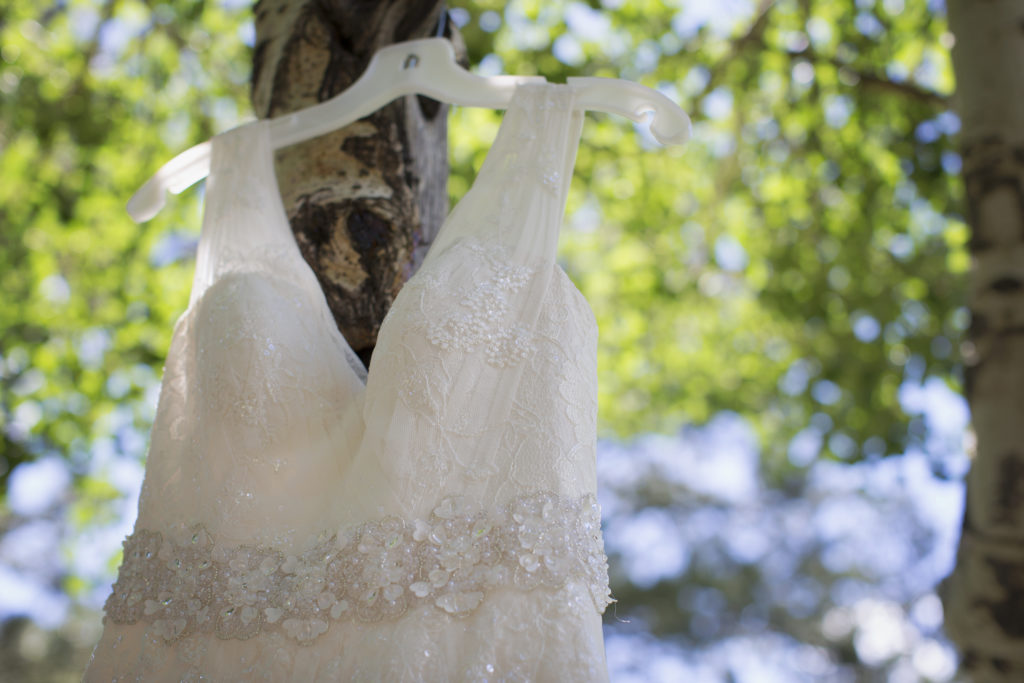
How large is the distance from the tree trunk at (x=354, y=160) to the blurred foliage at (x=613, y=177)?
5.95 ft

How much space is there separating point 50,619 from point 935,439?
Result: 10.8m

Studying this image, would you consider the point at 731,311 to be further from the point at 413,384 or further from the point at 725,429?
the point at 725,429

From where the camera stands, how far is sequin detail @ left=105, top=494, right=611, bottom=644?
37.4 inches

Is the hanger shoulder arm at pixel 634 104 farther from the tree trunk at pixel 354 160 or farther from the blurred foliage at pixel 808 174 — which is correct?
the blurred foliage at pixel 808 174

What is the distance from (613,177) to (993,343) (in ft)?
9.77

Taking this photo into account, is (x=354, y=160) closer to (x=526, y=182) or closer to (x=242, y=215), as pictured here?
(x=242, y=215)

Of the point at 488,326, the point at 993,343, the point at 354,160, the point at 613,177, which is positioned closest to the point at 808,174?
the point at 613,177

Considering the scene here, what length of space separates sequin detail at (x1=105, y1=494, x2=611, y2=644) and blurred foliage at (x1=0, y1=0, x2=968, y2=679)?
8.96 feet

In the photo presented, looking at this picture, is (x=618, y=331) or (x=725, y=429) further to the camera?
(x=725, y=429)

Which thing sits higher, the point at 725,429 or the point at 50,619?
the point at 725,429

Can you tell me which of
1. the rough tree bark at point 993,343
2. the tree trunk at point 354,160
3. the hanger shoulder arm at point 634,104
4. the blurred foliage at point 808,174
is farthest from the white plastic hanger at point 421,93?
the blurred foliage at point 808,174

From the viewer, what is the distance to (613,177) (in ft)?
15.0

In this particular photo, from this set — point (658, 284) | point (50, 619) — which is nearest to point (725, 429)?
point (658, 284)

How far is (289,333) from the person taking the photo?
120cm
